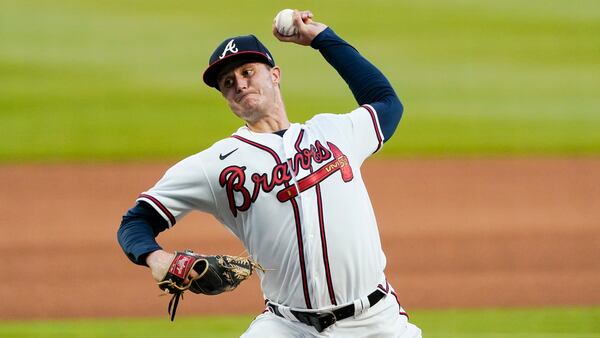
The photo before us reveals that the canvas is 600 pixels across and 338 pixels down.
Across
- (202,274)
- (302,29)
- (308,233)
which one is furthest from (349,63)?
(202,274)

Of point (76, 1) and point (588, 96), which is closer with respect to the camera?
point (588, 96)

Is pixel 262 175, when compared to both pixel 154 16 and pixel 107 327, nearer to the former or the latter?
→ pixel 107 327

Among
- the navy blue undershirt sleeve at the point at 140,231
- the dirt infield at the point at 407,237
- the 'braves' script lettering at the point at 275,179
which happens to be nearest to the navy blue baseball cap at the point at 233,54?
the 'braves' script lettering at the point at 275,179

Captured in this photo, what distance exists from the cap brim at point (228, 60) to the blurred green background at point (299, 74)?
10553 mm

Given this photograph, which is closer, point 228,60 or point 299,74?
point 228,60

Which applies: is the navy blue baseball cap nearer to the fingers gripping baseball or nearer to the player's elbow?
the fingers gripping baseball

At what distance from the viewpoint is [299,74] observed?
55.6ft

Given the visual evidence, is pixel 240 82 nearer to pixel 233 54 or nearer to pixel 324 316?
pixel 233 54

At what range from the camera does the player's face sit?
3.91 metres

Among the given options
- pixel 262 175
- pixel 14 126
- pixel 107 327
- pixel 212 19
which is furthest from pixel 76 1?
pixel 262 175

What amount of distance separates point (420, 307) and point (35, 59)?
36.8 feet

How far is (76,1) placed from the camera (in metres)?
19.1

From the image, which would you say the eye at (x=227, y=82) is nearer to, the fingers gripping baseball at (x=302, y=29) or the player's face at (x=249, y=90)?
the player's face at (x=249, y=90)

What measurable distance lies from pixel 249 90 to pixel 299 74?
13116mm
